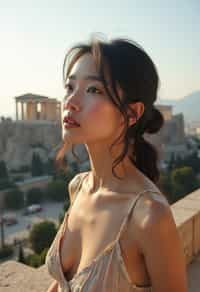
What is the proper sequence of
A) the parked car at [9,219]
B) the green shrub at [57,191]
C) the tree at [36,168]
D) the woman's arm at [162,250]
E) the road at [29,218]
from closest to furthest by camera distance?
the woman's arm at [162,250]
the road at [29,218]
the parked car at [9,219]
the green shrub at [57,191]
the tree at [36,168]

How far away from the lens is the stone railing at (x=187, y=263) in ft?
5.63

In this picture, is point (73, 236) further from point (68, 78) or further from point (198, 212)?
point (198, 212)

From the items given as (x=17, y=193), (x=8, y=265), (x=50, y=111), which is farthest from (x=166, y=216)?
(x=50, y=111)

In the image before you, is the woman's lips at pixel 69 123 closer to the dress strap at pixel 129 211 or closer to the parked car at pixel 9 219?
the dress strap at pixel 129 211

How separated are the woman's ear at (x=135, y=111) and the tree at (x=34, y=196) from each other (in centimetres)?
2104

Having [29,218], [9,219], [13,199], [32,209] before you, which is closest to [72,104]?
[9,219]

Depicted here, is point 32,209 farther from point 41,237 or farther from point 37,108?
point 37,108

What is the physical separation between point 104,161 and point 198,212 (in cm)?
193

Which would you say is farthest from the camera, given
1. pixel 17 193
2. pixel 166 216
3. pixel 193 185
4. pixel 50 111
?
pixel 50 111

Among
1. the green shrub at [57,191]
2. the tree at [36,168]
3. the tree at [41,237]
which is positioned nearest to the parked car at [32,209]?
the green shrub at [57,191]

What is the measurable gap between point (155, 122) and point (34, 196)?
829 inches

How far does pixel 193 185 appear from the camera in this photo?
18.7 meters

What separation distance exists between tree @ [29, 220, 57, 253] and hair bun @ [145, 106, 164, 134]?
11.7 meters

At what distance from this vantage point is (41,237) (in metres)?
12.3
